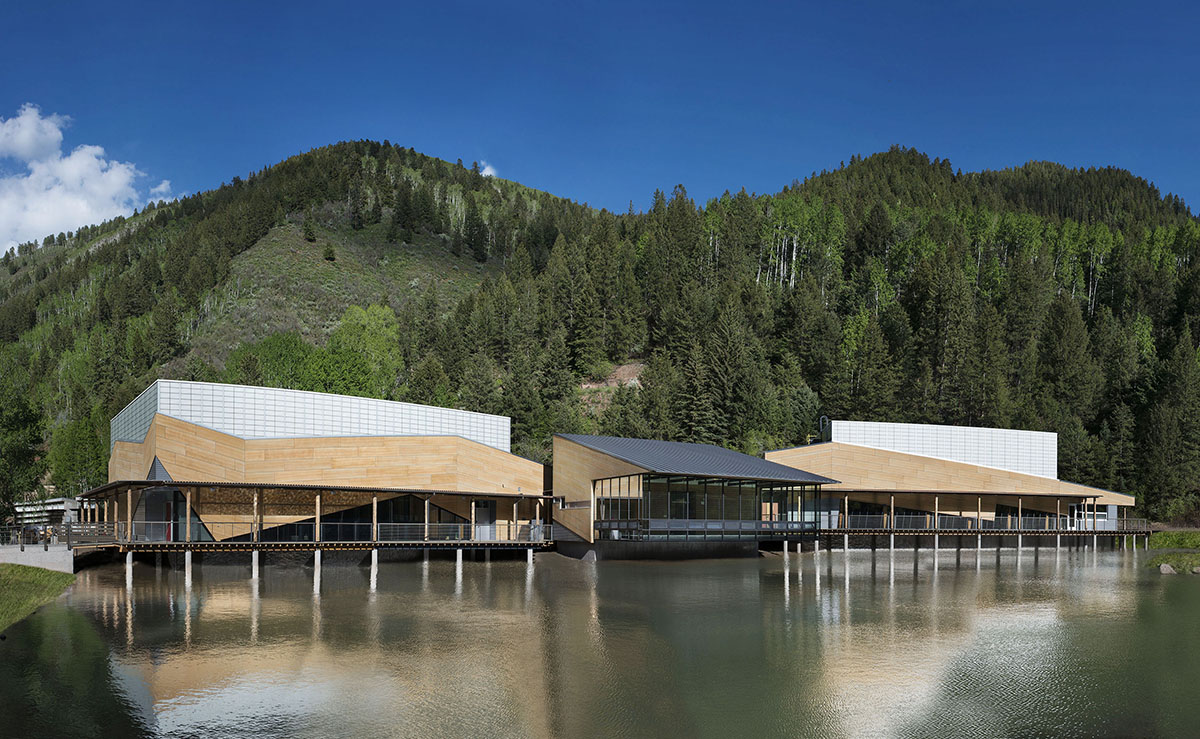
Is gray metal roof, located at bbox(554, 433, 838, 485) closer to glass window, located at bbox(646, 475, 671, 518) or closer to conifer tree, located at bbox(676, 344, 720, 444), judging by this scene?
glass window, located at bbox(646, 475, 671, 518)

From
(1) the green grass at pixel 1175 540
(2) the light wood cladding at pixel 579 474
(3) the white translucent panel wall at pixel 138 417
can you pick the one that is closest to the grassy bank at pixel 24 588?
(3) the white translucent panel wall at pixel 138 417

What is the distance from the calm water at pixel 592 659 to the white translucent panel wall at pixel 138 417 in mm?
9354

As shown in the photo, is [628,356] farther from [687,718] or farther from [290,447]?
[687,718]

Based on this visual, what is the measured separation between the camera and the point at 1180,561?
168ft

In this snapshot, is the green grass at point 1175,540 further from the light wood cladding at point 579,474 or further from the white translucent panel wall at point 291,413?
the white translucent panel wall at point 291,413

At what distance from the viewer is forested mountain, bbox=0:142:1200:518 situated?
2928 inches

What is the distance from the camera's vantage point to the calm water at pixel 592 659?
57.4ft

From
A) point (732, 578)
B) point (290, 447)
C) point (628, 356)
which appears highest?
point (628, 356)

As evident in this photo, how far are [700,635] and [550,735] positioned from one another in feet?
35.3

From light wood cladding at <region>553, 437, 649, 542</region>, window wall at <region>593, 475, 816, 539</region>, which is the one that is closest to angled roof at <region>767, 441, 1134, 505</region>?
window wall at <region>593, 475, 816, 539</region>

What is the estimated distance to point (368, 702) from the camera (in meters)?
18.5

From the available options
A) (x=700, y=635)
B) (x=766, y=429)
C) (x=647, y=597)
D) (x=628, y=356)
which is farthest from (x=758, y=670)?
(x=628, y=356)

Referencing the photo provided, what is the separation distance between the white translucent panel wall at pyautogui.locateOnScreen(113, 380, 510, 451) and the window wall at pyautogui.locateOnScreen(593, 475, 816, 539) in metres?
10.6

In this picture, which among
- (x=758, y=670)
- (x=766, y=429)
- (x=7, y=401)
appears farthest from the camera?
(x=766, y=429)
